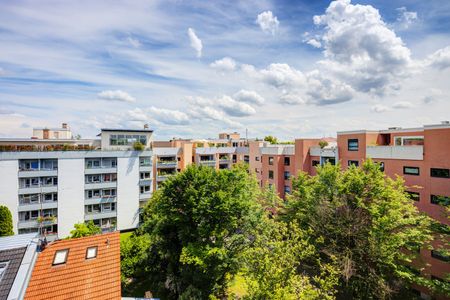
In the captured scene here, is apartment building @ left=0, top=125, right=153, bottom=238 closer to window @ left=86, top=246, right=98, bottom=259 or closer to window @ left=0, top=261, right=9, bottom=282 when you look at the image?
window @ left=86, top=246, right=98, bottom=259

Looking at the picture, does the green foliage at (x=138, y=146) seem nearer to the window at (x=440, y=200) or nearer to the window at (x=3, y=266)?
the window at (x=3, y=266)

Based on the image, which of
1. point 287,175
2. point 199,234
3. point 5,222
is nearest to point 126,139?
point 5,222

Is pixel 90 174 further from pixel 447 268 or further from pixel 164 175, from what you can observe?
pixel 447 268

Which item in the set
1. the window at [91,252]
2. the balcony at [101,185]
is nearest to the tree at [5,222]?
the balcony at [101,185]

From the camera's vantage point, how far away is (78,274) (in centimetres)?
1493

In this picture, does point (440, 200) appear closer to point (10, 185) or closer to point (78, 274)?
point (78, 274)

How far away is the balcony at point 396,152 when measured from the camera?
2544 cm

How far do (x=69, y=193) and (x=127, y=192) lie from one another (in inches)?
339

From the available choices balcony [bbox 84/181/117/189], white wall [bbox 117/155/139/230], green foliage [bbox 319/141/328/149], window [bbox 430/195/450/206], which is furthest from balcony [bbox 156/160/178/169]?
window [bbox 430/195/450/206]

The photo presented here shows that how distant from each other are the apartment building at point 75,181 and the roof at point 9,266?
25.4 meters

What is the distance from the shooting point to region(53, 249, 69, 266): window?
50.4 feet

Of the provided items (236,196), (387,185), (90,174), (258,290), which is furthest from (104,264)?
(90,174)

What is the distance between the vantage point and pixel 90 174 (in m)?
39.7

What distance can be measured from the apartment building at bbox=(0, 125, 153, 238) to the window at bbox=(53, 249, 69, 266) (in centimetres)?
2483
